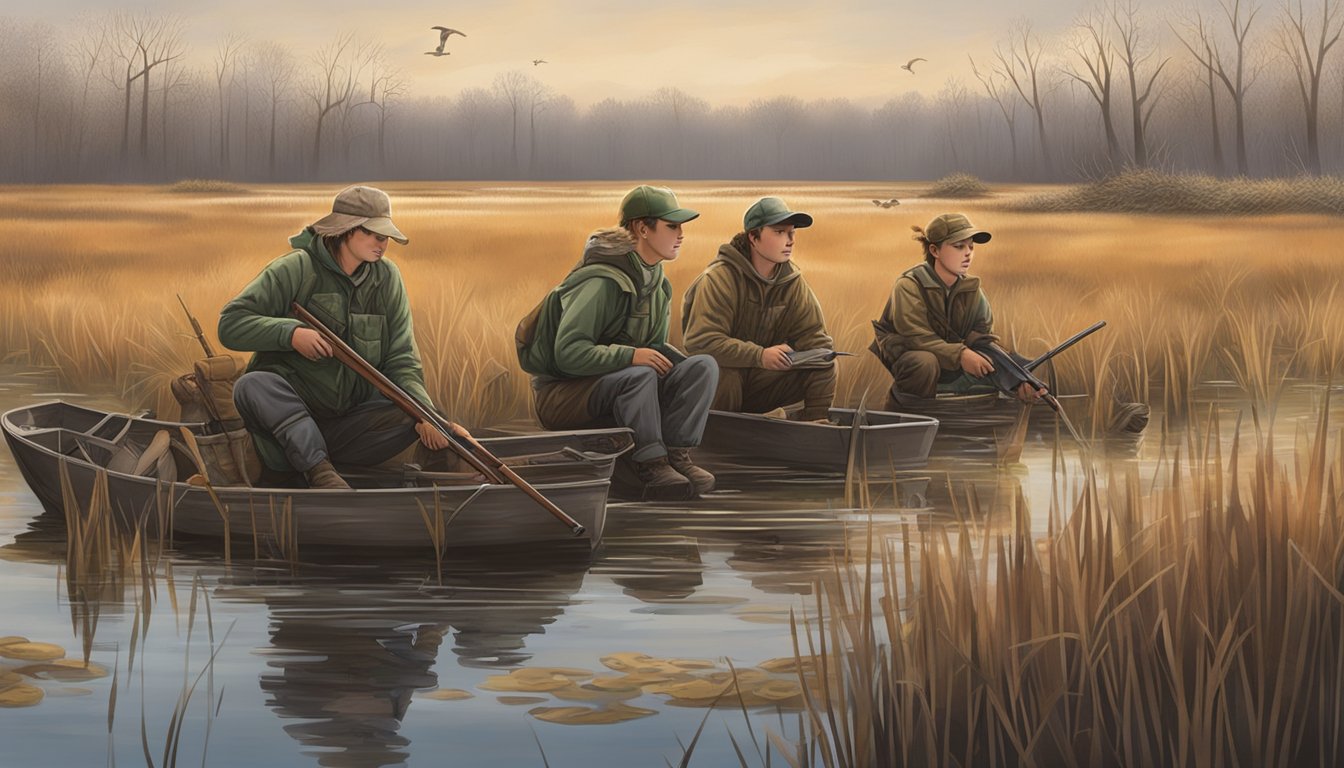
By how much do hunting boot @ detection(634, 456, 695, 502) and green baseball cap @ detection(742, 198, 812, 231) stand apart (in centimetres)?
135

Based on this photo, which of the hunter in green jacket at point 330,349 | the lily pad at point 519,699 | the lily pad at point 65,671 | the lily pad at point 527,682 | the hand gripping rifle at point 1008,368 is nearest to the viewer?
the lily pad at point 519,699

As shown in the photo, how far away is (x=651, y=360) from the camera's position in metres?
7.73

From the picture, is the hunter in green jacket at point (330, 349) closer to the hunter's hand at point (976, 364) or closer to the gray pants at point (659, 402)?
the gray pants at point (659, 402)

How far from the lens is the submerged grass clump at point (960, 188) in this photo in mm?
34719

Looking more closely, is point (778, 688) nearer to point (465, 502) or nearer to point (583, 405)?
point (465, 502)

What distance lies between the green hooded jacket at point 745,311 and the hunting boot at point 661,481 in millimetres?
800

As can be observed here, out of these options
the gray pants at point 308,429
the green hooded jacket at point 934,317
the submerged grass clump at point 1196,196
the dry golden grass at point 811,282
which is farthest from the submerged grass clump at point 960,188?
the gray pants at point 308,429

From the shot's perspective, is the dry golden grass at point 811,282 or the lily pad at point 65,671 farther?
the dry golden grass at point 811,282

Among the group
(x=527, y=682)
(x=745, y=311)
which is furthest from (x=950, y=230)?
(x=527, y=682)

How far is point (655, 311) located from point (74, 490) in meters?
2.72

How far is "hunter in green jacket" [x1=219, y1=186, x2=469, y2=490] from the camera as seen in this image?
6770 millimetres

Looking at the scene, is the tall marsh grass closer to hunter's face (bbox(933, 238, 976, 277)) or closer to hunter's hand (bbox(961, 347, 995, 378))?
hunter's hand (bbox(961, 347, 995, 378))

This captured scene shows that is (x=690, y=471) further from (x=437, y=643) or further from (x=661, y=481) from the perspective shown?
(x=437, y=643)

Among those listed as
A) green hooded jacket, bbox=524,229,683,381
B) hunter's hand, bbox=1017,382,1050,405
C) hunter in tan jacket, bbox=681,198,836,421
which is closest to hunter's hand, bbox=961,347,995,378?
hunter's hand, bbox=1017,382,1050,405
